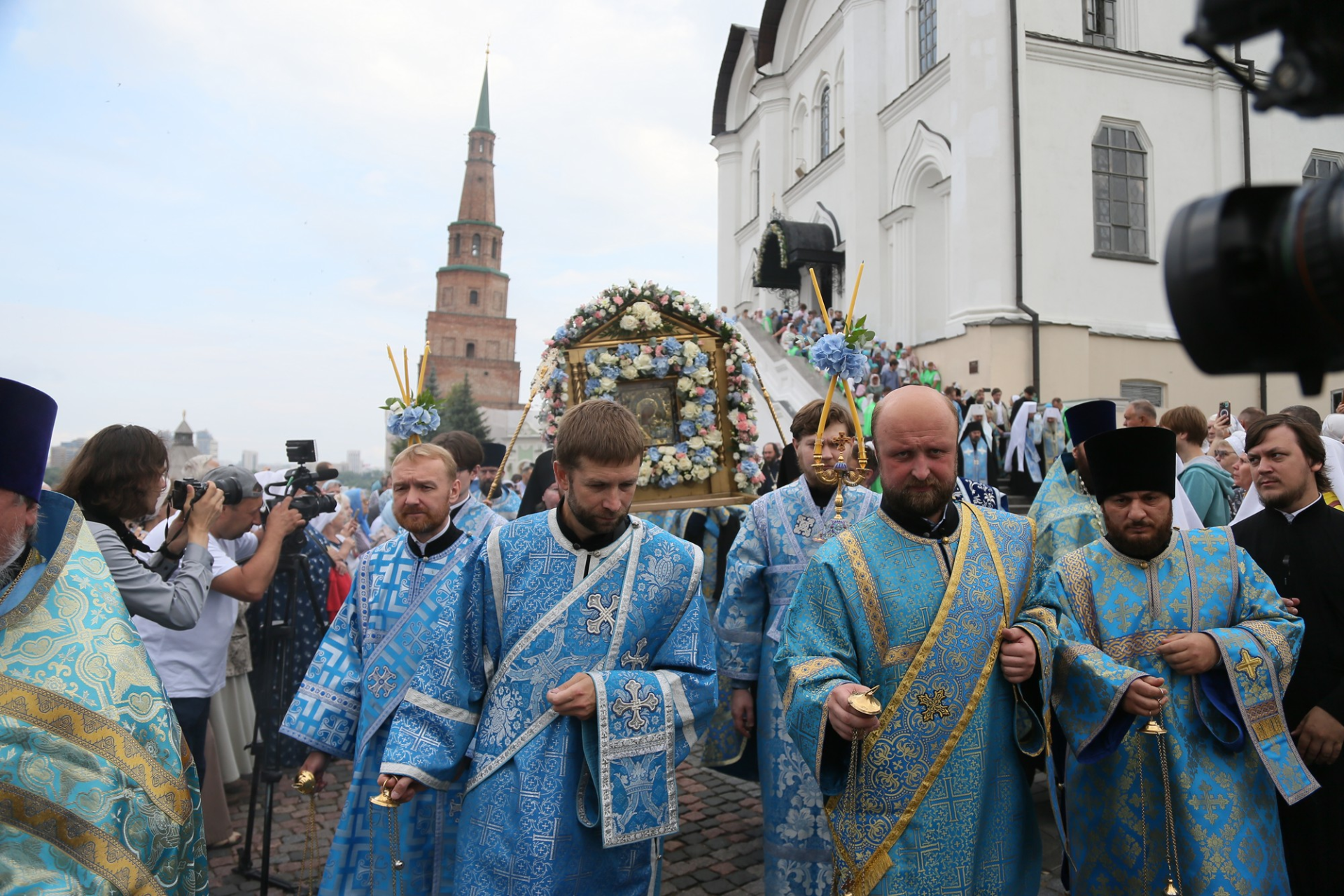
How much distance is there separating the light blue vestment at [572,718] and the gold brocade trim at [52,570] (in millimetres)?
944

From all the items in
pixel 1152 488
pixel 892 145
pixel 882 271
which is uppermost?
pixel 892 145

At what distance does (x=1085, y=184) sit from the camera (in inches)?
717

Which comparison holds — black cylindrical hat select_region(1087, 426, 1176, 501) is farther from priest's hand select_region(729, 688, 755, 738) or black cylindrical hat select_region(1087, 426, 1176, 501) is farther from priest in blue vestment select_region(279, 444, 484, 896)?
priest in blue vestment select_region(279, 444, 484, 896)

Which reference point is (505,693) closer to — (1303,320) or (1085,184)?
(1303,320)

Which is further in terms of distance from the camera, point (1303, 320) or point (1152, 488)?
point (1152, 488)

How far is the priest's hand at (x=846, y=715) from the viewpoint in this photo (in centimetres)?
214

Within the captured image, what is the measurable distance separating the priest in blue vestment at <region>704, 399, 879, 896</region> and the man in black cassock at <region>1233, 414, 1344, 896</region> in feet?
5.28

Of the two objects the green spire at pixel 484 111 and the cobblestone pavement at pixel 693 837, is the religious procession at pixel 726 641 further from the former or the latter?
the green spire at pixel 484 111

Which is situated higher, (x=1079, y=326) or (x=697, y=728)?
(x=1079, y=326)

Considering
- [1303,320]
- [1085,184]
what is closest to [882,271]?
[1085,184]

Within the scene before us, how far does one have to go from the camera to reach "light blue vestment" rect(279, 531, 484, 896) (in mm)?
2938

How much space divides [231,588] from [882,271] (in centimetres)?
1942

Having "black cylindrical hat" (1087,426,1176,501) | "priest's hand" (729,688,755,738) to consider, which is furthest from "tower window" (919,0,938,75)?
"priest's hand" (729,688,755,738)

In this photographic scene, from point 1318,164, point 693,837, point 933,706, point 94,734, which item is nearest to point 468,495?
point 693,837
